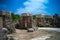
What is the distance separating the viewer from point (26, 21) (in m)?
2.78

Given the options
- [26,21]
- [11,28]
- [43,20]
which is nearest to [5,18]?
[11,28]

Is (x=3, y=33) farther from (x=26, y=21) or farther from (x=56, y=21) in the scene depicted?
(x=56, y=21)

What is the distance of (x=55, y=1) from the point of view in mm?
2816

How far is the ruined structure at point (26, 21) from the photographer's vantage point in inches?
108

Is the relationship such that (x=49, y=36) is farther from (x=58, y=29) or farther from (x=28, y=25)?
(x=28, y=25)

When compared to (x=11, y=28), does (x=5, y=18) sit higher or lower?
higher

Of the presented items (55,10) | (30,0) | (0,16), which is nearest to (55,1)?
(55,10)

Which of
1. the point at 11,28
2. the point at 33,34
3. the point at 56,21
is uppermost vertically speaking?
the point at 56,21

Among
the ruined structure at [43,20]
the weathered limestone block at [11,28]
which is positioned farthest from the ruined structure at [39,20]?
the weathered limestone block at [11,28]

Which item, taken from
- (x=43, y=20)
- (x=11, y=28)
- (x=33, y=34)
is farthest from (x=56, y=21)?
(x=11, y=28)

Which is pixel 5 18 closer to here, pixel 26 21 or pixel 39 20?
pixel 26 21

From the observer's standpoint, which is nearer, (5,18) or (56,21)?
(5,18)

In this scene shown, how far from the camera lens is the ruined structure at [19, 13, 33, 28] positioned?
9.02 feet

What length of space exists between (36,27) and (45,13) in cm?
35
